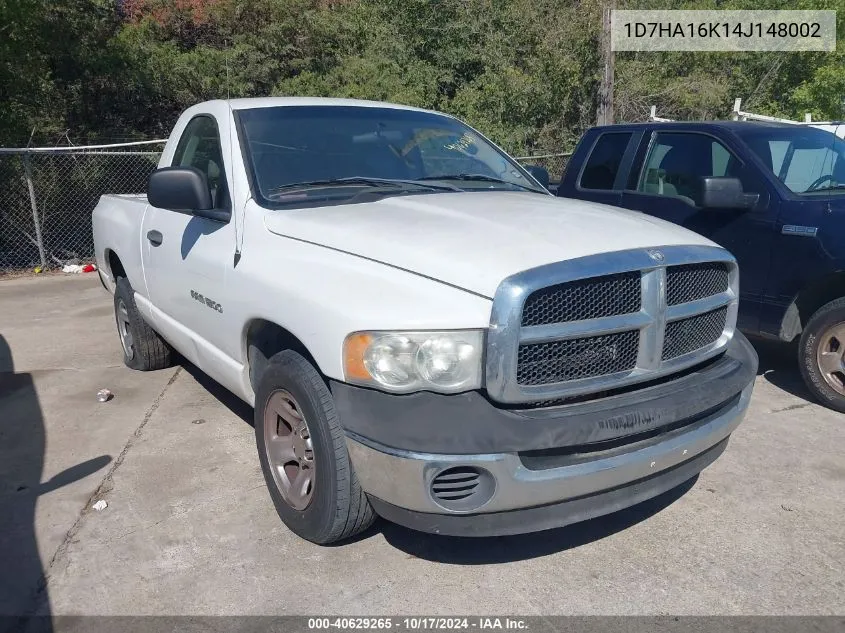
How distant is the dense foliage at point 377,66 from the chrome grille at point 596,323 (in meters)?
11.6

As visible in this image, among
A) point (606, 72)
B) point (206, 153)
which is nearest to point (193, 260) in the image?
point (206, 153)

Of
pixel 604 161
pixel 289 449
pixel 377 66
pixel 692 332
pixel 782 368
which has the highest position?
pixel 377 66

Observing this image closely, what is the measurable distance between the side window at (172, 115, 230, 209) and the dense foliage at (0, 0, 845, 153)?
8.55 metres

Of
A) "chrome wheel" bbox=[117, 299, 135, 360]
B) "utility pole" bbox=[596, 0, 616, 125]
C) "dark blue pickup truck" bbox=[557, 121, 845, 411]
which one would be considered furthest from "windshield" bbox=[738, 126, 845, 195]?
"utility pole" bbox=[596, 0, 616, 125]

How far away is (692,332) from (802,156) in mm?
3220

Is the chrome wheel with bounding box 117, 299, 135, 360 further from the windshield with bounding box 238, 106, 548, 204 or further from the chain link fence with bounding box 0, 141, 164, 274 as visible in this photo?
the chain link fence with bounding box 0, 141, 164, 274

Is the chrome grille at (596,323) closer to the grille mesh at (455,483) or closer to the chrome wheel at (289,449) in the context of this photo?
the grille mesh at (455,483)

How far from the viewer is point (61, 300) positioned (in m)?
8.84

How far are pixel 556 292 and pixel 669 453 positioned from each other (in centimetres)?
80

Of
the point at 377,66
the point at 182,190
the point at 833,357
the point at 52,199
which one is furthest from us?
the point at 377,66

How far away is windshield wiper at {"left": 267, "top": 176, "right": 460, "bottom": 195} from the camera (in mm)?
3600

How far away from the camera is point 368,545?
3232 millimetres

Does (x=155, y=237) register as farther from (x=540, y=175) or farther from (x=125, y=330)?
(x=540, y=175)

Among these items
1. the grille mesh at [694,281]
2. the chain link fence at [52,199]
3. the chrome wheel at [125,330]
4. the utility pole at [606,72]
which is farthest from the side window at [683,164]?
the chain link fence at [52,199]
